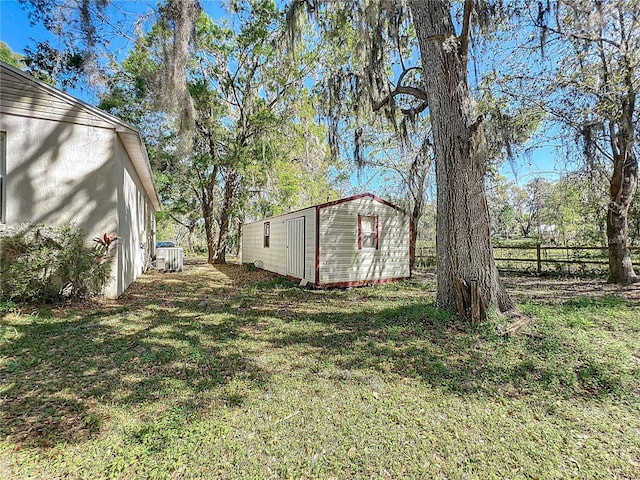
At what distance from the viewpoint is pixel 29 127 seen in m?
5.17

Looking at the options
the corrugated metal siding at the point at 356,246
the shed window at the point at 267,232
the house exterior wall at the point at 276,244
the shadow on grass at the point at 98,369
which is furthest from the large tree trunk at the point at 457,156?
the shed window at the point at 267,232

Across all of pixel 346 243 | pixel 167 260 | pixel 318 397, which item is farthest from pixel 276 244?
pixel 318 397

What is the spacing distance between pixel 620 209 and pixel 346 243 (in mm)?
6787

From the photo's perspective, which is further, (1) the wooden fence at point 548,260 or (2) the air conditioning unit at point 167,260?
(2) the air conditioning unit at point 167,260

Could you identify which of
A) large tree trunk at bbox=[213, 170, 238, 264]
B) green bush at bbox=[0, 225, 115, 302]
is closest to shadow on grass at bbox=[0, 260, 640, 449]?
green bush at bbox=[0, 225, 115, 302]

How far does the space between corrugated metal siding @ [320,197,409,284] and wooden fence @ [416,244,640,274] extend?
4.10 meters

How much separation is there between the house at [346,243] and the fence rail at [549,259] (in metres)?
4.26

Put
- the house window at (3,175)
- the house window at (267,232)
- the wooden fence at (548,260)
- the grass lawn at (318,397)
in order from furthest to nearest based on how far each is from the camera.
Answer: the house window at (267,232) < the wooden fence at (548,260) < the house window at (3,175) < the grass lawn at (318,397)

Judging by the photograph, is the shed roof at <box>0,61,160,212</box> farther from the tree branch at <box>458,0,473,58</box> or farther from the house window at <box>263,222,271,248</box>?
the tree branch at <box>458,0,473,58</box>

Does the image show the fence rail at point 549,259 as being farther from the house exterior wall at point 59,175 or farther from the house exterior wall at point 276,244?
the house exterior wall at point 59,175

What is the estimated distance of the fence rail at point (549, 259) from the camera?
9195 millimetres

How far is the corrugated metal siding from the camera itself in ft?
25.3

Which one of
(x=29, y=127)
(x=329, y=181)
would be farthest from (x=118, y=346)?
(x=329, y=181)

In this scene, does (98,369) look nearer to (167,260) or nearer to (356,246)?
(356,246)
